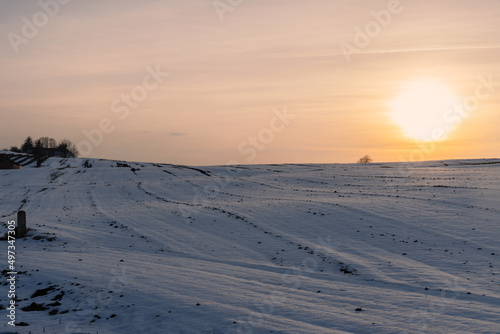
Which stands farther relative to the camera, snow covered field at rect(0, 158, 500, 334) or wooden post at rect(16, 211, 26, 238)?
wooden post at rect(16, 211, 26, 238)

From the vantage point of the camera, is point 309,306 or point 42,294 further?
point 42,294

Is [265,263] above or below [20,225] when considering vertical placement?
below

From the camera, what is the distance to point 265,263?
20297 millimetres

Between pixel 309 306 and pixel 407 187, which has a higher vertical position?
pixel 407 187

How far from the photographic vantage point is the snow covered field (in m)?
12.8

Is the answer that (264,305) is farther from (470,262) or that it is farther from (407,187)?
(407,187)

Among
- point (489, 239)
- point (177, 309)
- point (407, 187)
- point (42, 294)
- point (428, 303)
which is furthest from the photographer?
point (407, 187)

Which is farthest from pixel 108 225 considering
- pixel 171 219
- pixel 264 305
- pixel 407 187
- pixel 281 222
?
pixel 407 187

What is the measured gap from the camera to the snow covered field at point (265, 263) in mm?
12758

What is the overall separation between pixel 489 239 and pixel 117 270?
1825 centimetres

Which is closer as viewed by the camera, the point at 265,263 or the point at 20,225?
the point at 265,263

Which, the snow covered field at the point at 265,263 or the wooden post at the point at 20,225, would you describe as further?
the wooden post at the point at 20,225

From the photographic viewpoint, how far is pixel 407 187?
44031 mm

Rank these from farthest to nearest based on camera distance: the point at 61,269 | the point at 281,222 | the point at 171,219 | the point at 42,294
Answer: the point at 171,219 → the point at 281,222 → the point at 61,269 → the point at 42,294
